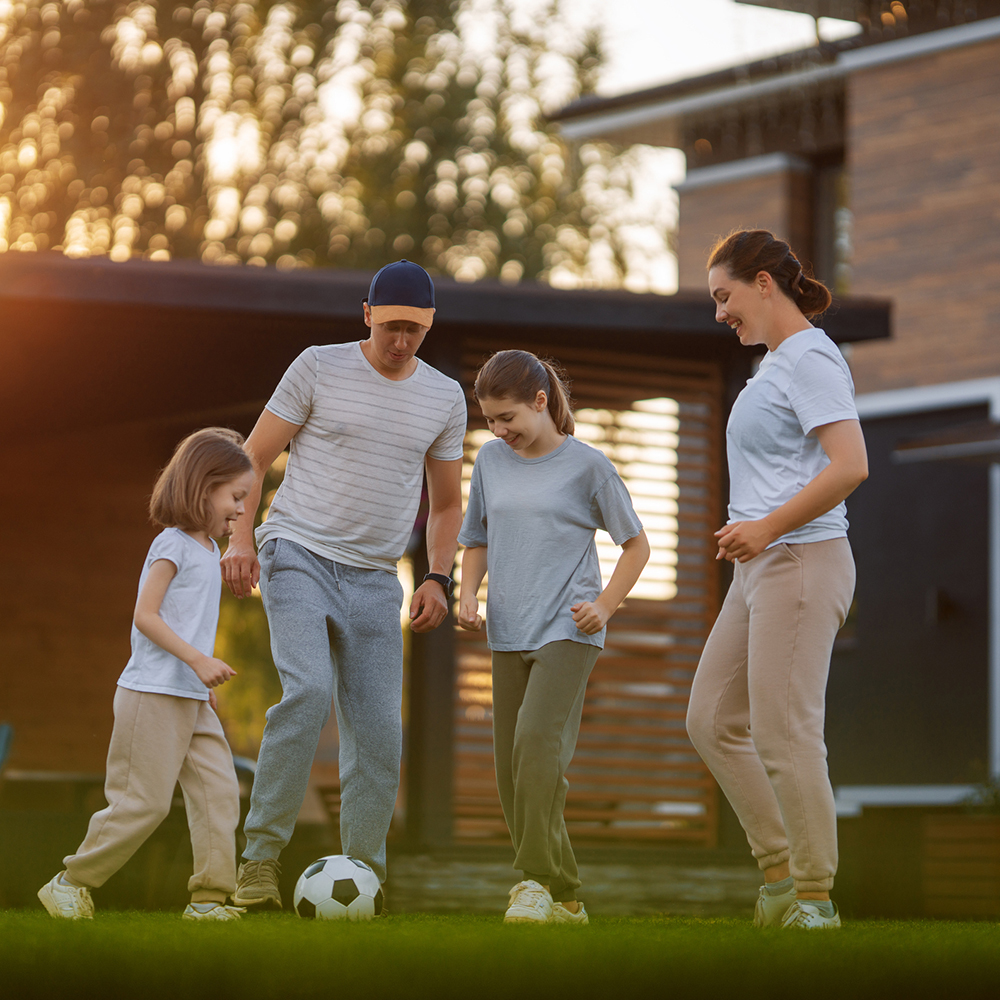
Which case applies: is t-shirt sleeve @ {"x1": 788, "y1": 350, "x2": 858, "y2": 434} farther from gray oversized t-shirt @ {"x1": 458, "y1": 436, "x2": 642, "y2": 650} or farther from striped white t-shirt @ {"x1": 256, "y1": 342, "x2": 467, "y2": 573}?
striped white t-shirt @ {"x1": 256, "y1": 342, "x2": 467, "y2": 573}

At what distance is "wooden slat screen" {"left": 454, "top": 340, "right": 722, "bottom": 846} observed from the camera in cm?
993

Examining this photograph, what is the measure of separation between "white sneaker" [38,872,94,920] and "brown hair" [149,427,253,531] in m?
1.14

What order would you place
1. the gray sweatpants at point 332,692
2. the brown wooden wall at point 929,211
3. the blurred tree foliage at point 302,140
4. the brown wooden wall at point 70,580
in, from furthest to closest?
1. the blurred tree foliage at point 302,140
2. the brown wooden wall at point 929,211
3. the brown wooden wall at point 70,580
4. the gray sweatpants at point 332,692

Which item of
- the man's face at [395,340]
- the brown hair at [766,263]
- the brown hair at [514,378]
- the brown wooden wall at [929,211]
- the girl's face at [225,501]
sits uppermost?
the brown wooden wall at [929,211]

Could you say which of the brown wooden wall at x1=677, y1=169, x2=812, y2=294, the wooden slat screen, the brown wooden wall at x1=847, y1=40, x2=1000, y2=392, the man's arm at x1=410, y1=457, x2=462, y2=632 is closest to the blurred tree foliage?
the brown wooden wall at x1=677, y1=169, x2=812, y2=294

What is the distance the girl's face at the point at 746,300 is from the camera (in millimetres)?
4941

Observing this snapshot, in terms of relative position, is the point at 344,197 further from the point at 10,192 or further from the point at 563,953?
the point at 563,953

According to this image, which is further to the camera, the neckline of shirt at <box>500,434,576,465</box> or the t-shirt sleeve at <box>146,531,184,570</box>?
the neckline of shirt at <box>500,434,576,465</box>

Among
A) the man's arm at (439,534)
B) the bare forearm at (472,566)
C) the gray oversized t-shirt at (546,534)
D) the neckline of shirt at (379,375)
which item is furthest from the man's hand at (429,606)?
the neckline of shirt at (379,375)

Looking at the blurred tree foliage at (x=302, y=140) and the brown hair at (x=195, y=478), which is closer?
the brown hair at (x=195, y=478)

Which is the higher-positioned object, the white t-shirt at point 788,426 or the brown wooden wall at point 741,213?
the brown wooden wall at point 741,213

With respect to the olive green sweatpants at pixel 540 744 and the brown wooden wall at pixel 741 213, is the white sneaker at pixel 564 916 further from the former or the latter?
the brown wooden wall at pixel 741 213

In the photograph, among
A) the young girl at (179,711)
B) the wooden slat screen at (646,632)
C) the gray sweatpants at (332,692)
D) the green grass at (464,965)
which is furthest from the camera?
the wooden slat screen at (646,632)

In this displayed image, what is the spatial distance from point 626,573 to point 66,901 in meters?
1.98
